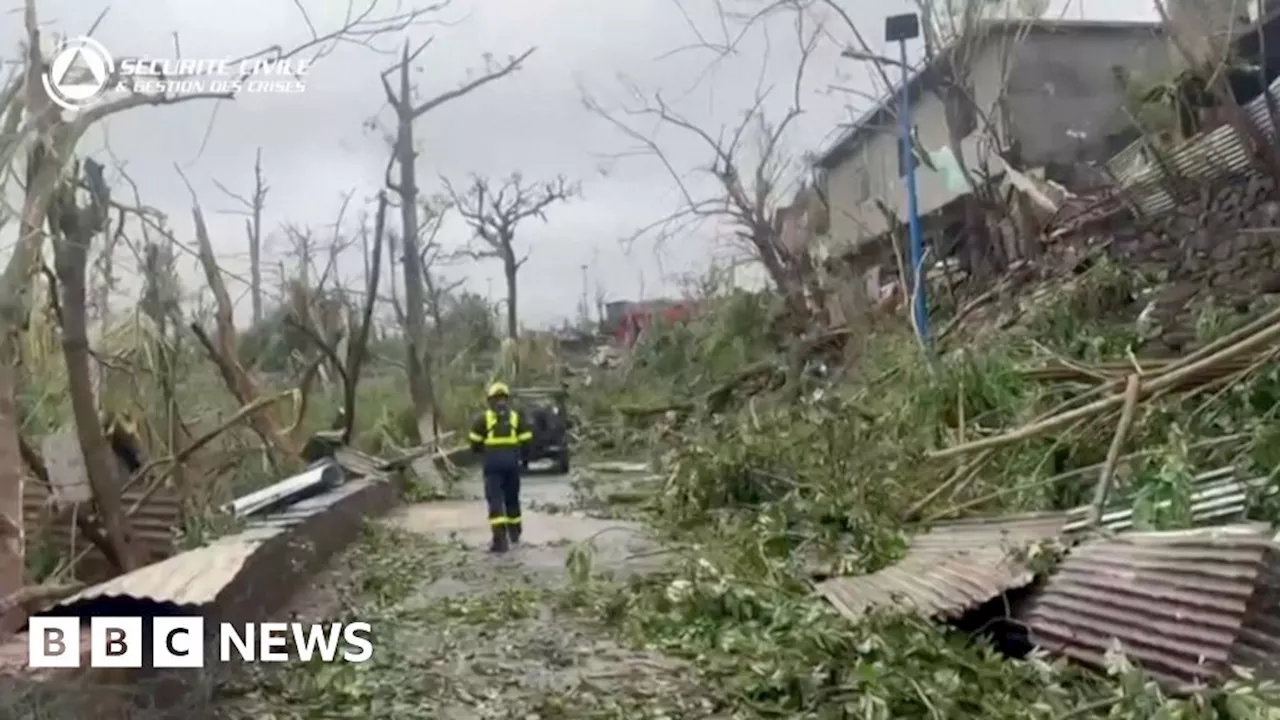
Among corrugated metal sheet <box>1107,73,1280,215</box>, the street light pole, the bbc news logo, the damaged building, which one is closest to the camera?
the bbc news logo

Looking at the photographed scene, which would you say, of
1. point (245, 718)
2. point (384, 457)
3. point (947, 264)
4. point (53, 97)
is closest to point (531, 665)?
point (245, 718)

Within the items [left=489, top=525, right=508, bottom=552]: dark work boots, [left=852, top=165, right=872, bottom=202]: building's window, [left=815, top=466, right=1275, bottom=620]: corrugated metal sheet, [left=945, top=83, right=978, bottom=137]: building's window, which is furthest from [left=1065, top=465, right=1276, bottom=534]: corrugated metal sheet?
[left=852, top=165, right=872, bottom=202]: building's window

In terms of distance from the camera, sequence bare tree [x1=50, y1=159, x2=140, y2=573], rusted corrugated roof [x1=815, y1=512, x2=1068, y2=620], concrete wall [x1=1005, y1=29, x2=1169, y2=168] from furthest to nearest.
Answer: concrete wall [x1=1005, y1=29, x2=1169, y2=168]
rusted corrugated roof [x1=815, y1=512, x2=1068, y2=620]
bare tree [x1=50, y1=159, x2=140, y2=573]

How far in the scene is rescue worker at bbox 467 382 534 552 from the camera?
214 inches

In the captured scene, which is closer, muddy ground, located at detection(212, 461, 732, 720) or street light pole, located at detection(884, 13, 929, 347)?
muddy ground, located at detection(212, 461, 732, 720)

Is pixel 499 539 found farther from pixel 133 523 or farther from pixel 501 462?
pixel 133 523

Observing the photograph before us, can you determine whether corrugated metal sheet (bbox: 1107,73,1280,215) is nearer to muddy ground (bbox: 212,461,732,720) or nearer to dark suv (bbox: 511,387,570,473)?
muddy ground (bbox: 212,461,732,720)

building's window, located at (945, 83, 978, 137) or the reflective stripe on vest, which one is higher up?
building's window, located at (945, 83, 978, 137)

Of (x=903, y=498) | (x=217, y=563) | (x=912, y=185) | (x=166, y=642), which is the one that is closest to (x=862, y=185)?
(x=912, y=185)

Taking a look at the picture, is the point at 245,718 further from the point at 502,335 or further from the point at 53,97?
the point at 502,335

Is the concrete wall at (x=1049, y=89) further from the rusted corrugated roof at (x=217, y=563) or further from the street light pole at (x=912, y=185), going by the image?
the rusted corrugated roof at (x=217, y=563)

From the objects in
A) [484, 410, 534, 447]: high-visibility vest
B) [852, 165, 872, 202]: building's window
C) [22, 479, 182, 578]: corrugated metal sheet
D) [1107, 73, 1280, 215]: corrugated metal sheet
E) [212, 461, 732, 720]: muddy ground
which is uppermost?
[852, 165, 872, 202]: building's window

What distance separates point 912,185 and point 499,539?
162 inches

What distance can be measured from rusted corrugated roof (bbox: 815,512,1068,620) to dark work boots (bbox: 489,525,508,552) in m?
2.01
